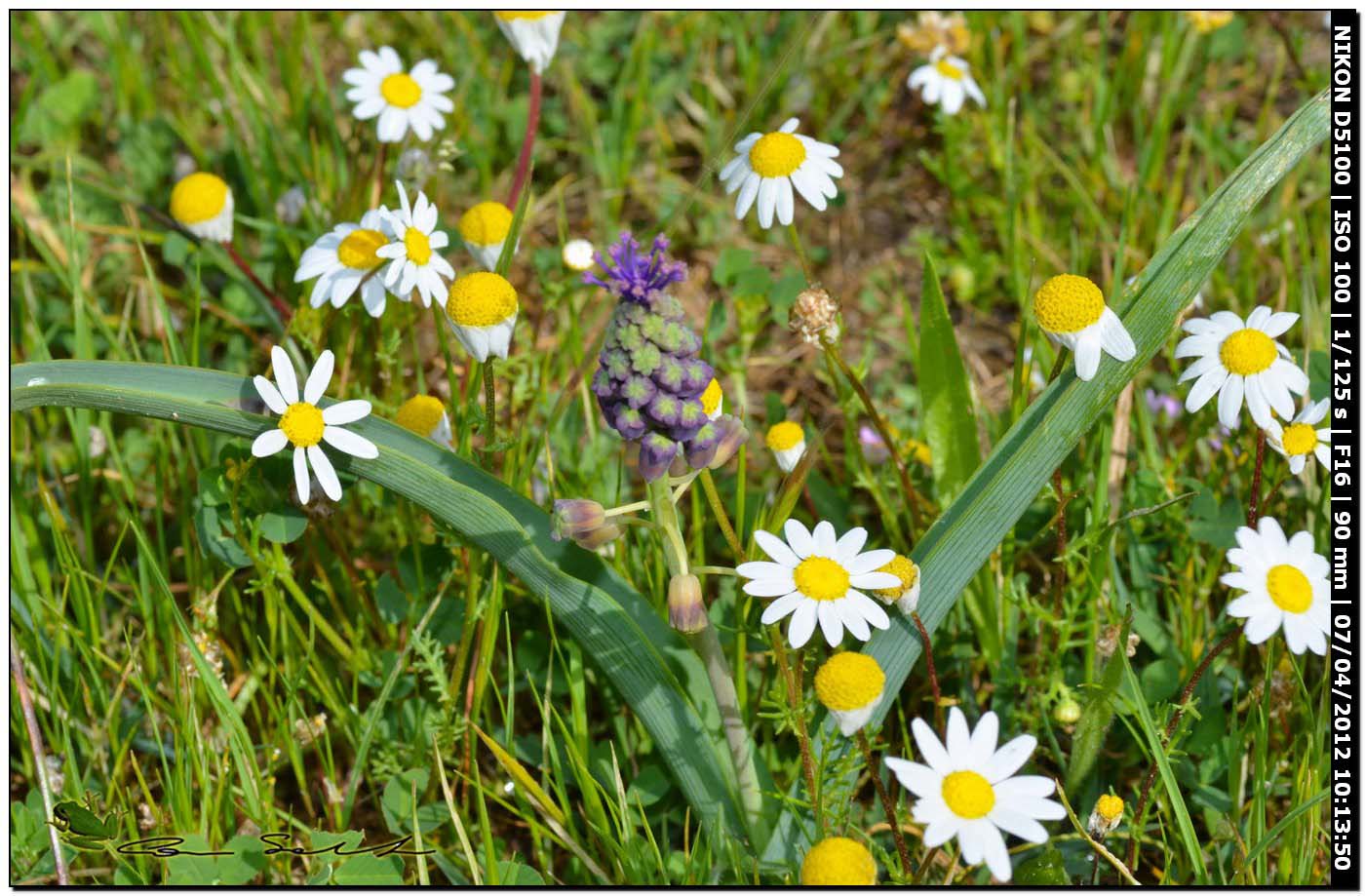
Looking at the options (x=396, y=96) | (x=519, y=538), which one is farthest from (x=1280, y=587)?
(x=396, y=96)

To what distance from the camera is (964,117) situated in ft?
14.6

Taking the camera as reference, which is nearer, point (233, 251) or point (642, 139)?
point (233, 251)

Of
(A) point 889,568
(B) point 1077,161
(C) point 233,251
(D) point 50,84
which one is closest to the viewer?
(A) point 889,568

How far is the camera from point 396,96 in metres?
3.54

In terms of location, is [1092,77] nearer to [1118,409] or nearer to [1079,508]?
[1118,409]

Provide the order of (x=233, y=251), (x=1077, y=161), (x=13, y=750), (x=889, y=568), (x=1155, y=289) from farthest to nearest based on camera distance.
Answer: (x=1077, y=161) → (x=233, y=251) → (x=13, y=750) → (x=1155, y=289) → (x=889, y=568)

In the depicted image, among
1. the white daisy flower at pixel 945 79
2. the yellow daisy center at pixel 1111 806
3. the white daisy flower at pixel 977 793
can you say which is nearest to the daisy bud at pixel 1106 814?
the yellow daisy center at pixel 1111 806

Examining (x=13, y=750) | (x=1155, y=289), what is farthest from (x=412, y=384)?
(x=1155, y=289)

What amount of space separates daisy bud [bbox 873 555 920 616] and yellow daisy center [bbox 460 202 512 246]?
1.26 metres

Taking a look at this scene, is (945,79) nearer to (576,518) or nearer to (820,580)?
(820,580)

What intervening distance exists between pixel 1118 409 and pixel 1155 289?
0.93 meters

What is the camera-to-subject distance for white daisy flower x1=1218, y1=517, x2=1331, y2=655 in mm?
2178

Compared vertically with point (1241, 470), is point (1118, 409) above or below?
above

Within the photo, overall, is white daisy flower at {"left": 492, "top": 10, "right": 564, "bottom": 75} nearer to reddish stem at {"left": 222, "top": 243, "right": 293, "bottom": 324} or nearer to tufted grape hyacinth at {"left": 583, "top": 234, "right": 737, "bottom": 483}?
reddish stem at {"left": 222, "top": 243, "right": 293, "bottom": 324}
